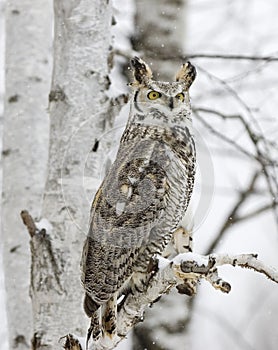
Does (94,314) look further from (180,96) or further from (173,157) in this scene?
(180,96)

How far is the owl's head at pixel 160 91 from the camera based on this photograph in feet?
5.79

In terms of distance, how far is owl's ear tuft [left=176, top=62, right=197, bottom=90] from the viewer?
5.77 ft

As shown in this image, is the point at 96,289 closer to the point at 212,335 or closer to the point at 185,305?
the point at 185,305

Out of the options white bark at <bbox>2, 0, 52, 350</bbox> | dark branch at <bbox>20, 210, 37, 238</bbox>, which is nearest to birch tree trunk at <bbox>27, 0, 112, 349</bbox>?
dark branch at <bbox>20, 210, 37, 238</bbox>

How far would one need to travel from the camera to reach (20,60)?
3.12m

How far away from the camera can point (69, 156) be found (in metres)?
2.26

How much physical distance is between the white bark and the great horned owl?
1121 mm

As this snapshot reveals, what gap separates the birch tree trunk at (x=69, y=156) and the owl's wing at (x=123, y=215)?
482mm

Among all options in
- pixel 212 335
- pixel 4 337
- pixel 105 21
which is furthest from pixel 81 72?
pixel 212 335

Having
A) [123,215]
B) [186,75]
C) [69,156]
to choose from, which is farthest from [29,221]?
[186,75]

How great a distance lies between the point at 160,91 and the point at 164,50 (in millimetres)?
Answer: 1533

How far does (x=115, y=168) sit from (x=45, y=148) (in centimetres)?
138

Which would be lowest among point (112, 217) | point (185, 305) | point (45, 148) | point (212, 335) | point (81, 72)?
point (212, 335)

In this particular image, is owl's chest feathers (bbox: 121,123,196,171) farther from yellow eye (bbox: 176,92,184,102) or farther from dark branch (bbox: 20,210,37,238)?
dark branch (bbox: 20,210,37,238)
